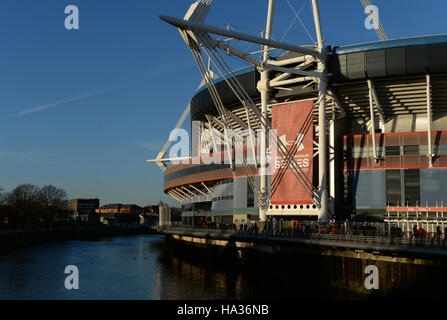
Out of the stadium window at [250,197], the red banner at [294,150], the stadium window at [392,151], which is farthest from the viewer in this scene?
the stadium window at [250,197]

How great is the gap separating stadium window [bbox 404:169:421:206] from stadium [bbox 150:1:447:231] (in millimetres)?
106

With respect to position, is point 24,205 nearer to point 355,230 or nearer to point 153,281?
point 153,281

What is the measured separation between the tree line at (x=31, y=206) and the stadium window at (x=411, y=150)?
94303 mm

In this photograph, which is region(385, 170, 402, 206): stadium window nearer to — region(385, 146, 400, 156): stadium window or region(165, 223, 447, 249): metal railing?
region(385, 146, 400, 156): stadium window

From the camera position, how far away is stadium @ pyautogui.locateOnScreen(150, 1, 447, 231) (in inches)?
1964

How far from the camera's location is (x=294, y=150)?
52.9 m

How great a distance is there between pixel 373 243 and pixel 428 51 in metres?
24.7

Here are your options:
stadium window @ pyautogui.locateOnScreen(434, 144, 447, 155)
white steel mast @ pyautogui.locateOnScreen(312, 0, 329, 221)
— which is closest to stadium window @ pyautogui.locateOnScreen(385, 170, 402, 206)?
stadium window @ pyautogui.locateOnScreen(434, 144, 447, 155)

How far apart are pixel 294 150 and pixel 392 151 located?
11674mm

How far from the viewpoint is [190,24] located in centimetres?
4006

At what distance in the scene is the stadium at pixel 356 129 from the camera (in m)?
49.9
